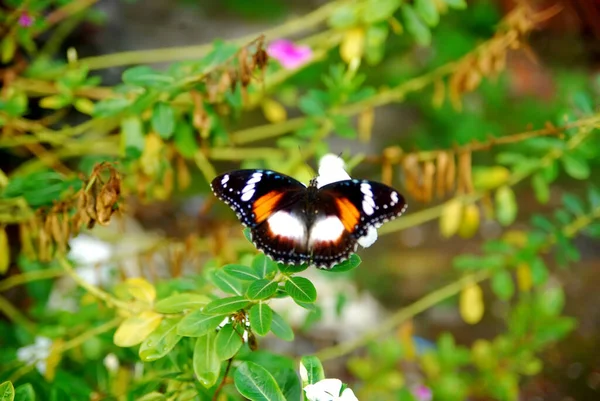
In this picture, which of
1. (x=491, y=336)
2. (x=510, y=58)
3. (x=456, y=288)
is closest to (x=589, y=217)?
(x=456, y=288)

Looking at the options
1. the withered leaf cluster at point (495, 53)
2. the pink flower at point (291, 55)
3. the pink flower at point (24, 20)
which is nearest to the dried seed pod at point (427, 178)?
the withered leaf cluster at point (495, 53)

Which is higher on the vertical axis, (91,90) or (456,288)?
(91,90)

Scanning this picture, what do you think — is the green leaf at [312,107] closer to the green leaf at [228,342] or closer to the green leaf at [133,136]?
the green leaf at [133,136]

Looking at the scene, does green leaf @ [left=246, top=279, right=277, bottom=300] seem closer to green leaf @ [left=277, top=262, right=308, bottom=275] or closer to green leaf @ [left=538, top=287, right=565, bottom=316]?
green leaf @ [left=277, top=262, right=308, bottom=275]

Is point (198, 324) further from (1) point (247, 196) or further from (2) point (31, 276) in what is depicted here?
(2) point (31, 276)

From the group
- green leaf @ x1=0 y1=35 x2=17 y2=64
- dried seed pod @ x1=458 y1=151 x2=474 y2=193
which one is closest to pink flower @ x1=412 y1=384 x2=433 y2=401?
dried seed pod @ x1=458 y1=151 x2=474 y2=193

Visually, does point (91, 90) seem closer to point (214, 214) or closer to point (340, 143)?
point (214, 214)
